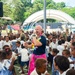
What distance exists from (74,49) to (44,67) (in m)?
1.15

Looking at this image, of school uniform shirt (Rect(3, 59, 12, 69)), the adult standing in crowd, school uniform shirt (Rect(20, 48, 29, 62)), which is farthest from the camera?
school uniform shirt (Rect(20, 48, 29, 62))

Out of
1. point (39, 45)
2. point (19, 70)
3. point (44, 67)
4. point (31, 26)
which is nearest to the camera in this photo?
point (44, 67)

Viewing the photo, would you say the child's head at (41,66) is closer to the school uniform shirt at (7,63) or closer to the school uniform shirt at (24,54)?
the school uniform shirt at (7,63)

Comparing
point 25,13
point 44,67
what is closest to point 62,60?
point 44,67

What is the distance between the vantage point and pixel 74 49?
6.22m

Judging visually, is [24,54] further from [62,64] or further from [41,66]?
[62,64]

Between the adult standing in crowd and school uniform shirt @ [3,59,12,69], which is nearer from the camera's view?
school uniform shirt @ [3,59,12,69]

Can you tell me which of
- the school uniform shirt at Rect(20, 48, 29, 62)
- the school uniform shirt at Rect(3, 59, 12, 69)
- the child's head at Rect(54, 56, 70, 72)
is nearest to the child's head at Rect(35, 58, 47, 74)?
the child's head at Rect(54, 56, 70, 72)

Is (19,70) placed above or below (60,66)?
below

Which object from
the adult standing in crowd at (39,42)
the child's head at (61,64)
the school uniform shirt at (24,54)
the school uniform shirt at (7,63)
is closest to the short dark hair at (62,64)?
the child's head at (61,64)

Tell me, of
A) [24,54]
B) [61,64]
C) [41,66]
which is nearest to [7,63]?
[41,66]

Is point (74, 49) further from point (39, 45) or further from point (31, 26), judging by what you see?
point (31, 26)

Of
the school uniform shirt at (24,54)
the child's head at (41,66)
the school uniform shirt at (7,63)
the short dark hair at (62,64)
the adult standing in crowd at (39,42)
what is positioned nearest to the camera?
the short dark hair at (62,64)

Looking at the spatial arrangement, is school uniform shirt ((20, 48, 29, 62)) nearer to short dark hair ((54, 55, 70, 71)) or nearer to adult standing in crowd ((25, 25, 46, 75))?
adult standing in crowd ((25, 25, 46, 75))
